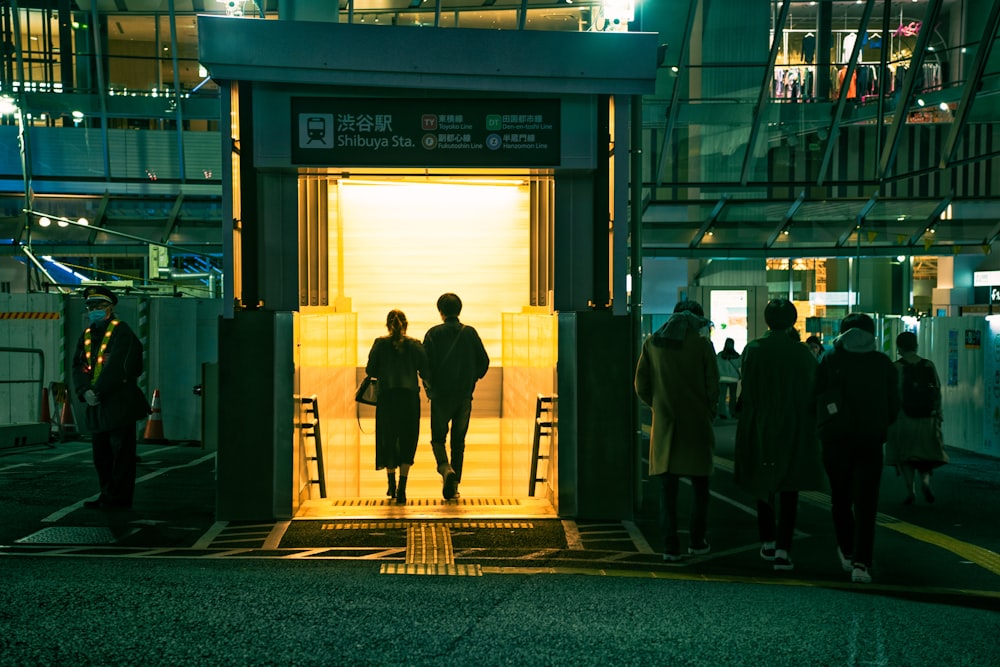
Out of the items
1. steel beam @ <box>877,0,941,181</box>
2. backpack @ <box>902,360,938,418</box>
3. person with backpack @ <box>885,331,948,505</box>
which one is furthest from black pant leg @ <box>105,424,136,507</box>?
steel beam @ <box>877,0,941,181</box>

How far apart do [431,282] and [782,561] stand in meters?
8.44

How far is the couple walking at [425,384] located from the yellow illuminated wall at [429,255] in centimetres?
410

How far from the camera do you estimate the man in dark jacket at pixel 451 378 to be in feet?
36.8

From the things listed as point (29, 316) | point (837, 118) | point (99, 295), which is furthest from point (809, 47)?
point (99, 295)

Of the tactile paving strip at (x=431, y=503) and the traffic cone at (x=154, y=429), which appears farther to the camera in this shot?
the traffic cone at (x=154, y=429)

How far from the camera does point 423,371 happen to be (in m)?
11.1

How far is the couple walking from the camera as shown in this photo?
436 inches

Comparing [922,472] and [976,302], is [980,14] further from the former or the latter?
[922,472]

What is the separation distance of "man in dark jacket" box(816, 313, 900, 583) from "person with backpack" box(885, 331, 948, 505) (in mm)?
3910

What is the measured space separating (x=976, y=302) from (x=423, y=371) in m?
15.3

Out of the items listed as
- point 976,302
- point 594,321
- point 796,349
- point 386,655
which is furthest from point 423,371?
point 976,302

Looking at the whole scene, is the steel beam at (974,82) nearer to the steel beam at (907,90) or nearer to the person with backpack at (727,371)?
the steel beam at (907,90)

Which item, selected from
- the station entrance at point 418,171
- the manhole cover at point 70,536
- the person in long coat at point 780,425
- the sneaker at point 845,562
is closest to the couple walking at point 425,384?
the station entrance at point 418,171

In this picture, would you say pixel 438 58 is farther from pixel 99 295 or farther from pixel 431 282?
pixel 431 282
